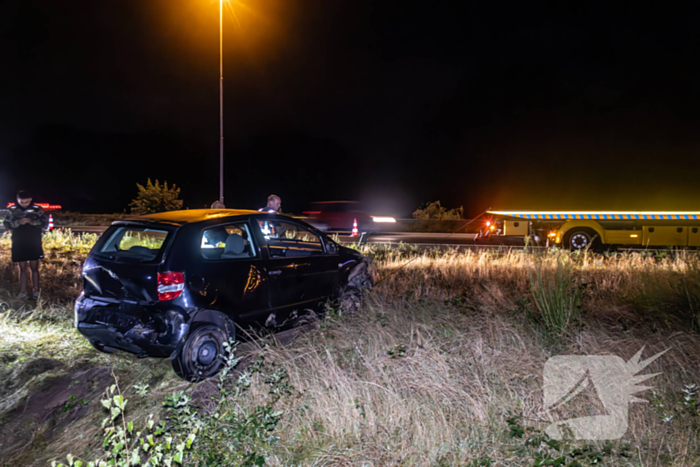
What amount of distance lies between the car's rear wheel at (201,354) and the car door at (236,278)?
0.21 meters

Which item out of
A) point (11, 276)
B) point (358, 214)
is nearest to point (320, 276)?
point (11, 276)

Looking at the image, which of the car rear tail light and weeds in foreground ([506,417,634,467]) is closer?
weeds in foreground ([506,417,634,467])

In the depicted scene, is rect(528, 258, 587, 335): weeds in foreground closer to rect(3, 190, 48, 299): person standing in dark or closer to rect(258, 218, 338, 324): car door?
rect(258, 218, 338, 324): car door

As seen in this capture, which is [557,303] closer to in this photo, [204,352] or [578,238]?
[204,352]

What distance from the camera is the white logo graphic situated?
2.89 meters

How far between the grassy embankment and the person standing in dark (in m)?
1.08

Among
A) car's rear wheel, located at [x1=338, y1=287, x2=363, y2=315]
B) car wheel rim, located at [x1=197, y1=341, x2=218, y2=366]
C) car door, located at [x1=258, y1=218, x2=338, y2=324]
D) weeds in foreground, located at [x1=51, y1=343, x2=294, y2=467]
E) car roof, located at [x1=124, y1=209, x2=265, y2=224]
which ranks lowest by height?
weeds in foreground, located at [x1=51, y1=343, x2=294, y2=467]

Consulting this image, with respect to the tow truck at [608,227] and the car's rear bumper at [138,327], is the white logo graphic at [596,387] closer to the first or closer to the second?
the car's rear bumper at [138,327]

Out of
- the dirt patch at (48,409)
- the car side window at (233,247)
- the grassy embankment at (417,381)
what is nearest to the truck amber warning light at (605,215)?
the grassy embankment at (417,381)

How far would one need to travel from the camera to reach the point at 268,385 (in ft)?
11.7

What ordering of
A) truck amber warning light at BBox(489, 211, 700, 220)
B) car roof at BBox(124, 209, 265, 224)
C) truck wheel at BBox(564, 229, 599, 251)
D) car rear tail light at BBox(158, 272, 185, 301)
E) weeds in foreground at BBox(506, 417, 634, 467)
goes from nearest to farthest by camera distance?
1. weeds in foreground at BBox(506, 417, 634, 467)
2. car rear tail light at BBox(158, 272, 185, 301)
3. car roof at BBox(124, 209, 265, 224)
4. truck amber warning light at BBox(489, 211, 700, 220)
5. truck wheel at BBox(564, 229, 599, 251)

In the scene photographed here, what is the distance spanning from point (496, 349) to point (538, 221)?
9.70 metres

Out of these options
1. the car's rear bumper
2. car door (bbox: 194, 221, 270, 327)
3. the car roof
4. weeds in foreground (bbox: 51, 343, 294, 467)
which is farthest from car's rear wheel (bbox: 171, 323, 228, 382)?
the car roof

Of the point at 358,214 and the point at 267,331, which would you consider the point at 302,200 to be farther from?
the point at 267,331
